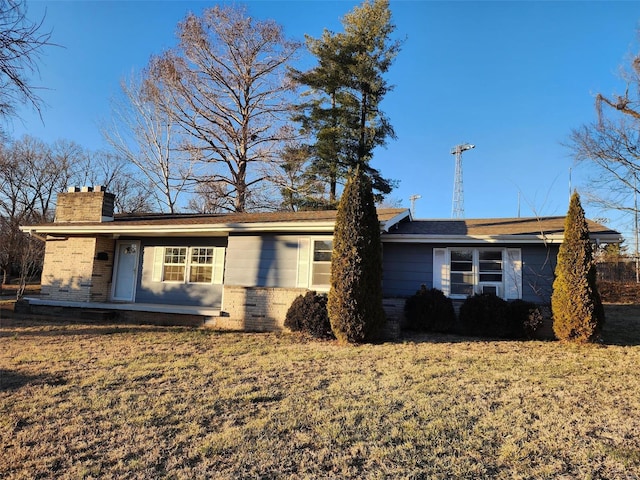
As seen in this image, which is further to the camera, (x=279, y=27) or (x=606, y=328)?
(x=279, y=27)

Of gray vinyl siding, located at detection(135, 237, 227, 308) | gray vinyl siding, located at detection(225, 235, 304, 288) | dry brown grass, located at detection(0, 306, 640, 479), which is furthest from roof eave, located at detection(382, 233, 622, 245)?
gray vinyl siding, located at detection(135, 237, 227, 308)

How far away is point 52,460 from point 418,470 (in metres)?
2.92

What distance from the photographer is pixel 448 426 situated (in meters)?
4.05

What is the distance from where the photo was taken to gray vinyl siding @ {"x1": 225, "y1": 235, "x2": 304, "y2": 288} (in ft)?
35.3

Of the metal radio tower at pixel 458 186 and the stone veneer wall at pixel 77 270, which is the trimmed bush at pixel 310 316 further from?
the metal radio tower at pixel 458 186

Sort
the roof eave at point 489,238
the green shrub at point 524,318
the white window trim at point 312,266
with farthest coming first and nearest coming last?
1. the white window trim at point 312,266
2. the roof eave at point 489,238
3. the green shrub at point 524,318

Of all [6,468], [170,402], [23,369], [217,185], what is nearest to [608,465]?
[170,402]

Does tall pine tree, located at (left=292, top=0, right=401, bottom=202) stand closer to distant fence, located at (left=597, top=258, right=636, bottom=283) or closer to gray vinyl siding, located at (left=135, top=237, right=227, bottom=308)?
gray vinyl siding, located at (left=135, top=237, right=227, bottom=308)

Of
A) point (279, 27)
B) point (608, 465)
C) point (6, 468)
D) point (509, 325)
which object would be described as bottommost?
point (6, 468)

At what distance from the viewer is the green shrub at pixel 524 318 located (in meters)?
9.01

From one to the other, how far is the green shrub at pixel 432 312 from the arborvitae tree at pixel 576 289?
2.19 meters

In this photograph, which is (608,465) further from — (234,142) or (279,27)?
(279,27)

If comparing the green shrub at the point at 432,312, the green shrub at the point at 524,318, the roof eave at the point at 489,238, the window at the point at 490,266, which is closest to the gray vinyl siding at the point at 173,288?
the roof eave at the point at 489,238

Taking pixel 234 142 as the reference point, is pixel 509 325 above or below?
below
